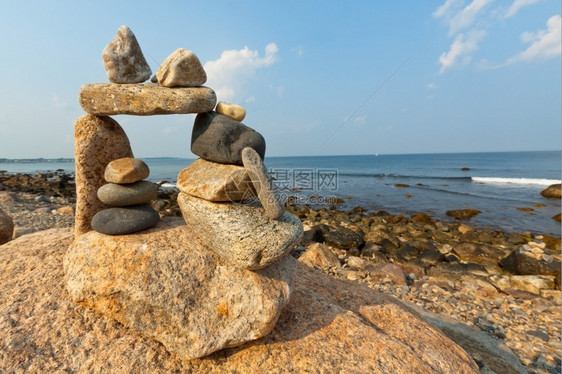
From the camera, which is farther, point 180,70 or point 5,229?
point 5,229

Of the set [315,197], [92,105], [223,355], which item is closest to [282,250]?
[223,355]

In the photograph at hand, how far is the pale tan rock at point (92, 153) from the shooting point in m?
3.98

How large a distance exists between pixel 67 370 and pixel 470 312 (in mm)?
7382

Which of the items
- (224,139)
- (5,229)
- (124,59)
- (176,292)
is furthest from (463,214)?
(5,229)

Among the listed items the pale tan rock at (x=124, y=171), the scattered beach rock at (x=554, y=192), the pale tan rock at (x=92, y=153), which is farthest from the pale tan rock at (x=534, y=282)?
the scattered beach rock at (x=554, y=192)

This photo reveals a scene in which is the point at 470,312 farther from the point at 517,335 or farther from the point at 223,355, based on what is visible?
the point at 223,355

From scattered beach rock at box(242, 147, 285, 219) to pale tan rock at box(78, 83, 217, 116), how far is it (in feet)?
2.84

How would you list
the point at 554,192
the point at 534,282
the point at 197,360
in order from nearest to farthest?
the point at 197,360, the point at 534,282, the point at 554,192

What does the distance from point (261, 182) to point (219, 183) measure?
506 millimetres

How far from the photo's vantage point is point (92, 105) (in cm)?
368

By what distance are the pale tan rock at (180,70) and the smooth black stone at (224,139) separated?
0.49 metres

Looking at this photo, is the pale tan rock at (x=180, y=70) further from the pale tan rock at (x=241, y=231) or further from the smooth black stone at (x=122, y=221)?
the smooth black stone at (x=122, y=221)

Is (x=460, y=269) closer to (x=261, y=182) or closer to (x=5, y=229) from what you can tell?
(x=261, y=182)

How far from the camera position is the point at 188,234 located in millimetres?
3732
